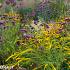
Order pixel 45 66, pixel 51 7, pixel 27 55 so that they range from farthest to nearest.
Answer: pixel 51 7, pixel 27 55, pixel 45 66

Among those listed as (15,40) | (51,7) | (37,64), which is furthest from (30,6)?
(37,64)

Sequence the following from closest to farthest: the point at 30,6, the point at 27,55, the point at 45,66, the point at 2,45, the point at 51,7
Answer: the point at 45,66, the point at 27,55, the point at 2,45, the point at 51,7, the point at 30,6

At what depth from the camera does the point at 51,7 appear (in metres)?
→ 7.21

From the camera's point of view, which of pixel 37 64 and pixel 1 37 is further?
pixel 1 37

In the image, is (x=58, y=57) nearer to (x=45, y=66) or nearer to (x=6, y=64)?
(x=45, y=66)

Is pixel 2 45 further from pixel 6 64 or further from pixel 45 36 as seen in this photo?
pixel 45 36

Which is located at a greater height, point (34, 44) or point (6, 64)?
point (34, 44)

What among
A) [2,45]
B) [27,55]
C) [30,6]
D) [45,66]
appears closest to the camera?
[45,66]

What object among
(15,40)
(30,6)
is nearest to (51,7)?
(30,6)

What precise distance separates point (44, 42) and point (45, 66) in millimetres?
446

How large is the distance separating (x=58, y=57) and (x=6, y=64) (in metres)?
0.91

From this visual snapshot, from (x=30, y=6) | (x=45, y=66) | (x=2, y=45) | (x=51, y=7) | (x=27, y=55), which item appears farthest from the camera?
(x=30, y=6)

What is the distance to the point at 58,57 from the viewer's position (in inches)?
183

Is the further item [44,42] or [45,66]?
[44,42]
